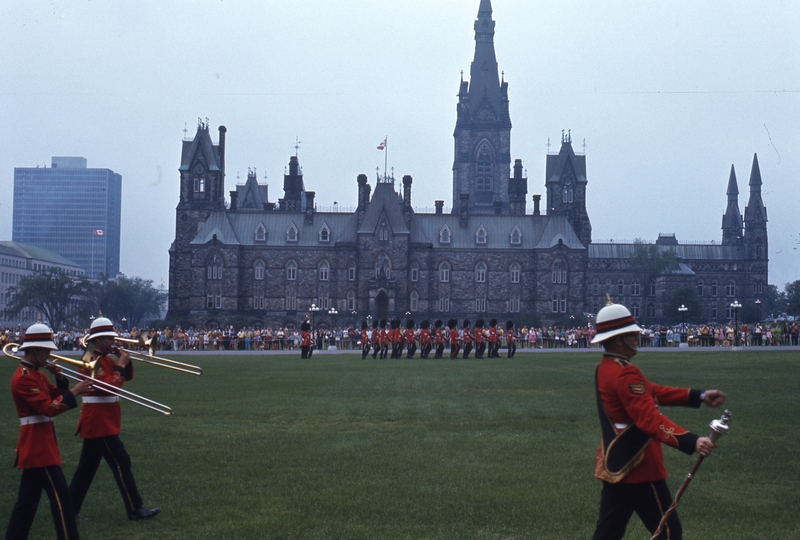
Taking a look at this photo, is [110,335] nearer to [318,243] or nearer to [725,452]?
[725,452]

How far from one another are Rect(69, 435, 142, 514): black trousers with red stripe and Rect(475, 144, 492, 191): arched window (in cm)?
12361

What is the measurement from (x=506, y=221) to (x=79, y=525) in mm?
90313

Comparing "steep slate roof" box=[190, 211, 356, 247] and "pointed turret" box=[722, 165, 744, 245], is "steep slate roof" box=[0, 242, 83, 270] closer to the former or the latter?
"steep slate roof" box=[190, 211, 356, 247]

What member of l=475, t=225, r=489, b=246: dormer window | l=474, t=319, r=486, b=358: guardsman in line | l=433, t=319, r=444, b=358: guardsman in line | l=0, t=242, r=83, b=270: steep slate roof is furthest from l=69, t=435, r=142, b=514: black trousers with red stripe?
l=0, t=242, r=83, b=270: steep slate roof

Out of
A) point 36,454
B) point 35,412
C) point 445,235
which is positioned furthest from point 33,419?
point 445,235

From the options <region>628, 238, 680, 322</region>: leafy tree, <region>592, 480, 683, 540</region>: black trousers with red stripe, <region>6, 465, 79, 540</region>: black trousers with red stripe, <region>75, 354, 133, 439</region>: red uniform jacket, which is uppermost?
<region>628, 238, 680, 322</region>: leafy tree

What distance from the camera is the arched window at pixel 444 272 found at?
95625 mm

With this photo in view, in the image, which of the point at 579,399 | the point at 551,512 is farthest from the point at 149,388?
the point at 551,512

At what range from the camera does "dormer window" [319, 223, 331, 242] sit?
9538 centimetres

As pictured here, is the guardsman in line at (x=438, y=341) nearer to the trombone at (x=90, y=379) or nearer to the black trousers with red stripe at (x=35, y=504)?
the trombone at (x=90, y=379)

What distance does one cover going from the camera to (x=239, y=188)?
12800cm

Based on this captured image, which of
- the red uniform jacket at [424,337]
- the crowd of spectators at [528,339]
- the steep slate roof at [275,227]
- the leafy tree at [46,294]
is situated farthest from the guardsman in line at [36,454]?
the leafy tree at [46,294]

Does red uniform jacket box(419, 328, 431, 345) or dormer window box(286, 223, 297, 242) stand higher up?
dormer window box(286, 223, 297, 242)

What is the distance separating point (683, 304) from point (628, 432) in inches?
4463
